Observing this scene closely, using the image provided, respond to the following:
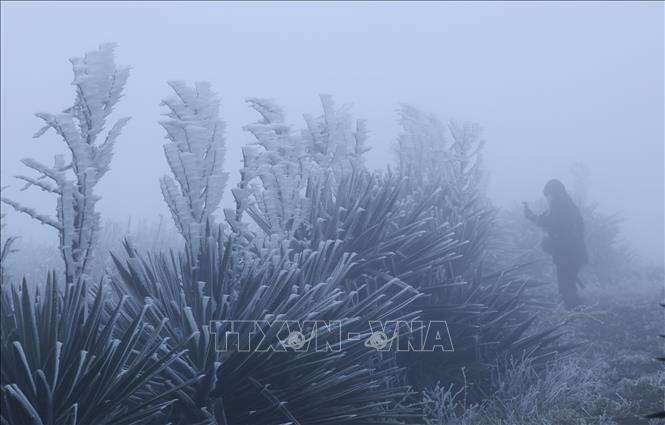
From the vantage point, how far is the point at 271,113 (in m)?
5.14

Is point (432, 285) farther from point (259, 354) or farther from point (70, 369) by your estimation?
point (70, 369)

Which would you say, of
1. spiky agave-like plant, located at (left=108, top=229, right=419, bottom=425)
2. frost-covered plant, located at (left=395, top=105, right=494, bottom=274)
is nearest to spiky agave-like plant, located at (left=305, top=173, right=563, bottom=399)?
spiky agave-like plant, located at (left=108, top=229, right=419, bottom=425)

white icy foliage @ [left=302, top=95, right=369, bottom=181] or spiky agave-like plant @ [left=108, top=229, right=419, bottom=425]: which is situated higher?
white icy foliage @ [left=302, top=95, right=369, bottom=181]

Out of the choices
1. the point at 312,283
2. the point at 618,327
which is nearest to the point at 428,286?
the point at 312,283

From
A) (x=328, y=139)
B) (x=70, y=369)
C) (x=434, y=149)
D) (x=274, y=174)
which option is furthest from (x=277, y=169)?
(x=434, y=149)

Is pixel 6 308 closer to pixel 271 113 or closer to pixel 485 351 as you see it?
pixel 271 113

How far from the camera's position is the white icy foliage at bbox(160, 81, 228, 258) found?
13.7 feet

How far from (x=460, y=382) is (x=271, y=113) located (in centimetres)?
248

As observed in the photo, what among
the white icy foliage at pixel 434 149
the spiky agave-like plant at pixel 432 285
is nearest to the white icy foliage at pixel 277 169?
the spiky agave-like plant at pixel 432 285

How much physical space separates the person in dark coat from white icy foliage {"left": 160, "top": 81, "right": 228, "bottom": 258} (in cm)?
728

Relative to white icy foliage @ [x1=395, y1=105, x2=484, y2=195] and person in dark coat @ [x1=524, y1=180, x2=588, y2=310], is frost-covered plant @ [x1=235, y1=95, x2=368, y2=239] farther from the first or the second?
person in dark coat @ [x1=524, y1=180, x2=588, y2=310]

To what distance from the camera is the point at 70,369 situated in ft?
9.56

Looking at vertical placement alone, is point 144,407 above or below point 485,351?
above

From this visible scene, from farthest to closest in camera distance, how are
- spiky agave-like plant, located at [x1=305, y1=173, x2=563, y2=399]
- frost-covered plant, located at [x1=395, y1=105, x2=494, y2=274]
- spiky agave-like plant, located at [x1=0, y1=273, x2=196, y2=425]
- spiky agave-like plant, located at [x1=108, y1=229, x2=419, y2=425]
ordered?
frost-covered plant, located at [x1=395, y1=105, x2=494, y2=274] → spiky agave-like plant, located at [x1=305, y1=173, x2=563, y2=399] → spiky agave-like plant, located at [x1=108, y1=229, x2=419, y2=425] → spiky agave-like plant, located at [x1=0, y1=273, x2=196, y2=425]
